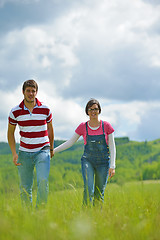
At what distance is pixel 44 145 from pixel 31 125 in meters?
0.42

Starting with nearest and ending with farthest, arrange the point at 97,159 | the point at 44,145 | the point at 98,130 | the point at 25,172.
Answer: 1. the point at 44,145
2. the point at 25,172
3. the point at 97,159
4. the point at 98,130

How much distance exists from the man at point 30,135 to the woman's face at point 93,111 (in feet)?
2.47

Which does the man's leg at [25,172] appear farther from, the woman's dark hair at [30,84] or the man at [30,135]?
the woman's dark hair at [30,84]

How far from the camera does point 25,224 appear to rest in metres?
3.02

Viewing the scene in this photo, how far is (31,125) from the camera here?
5184 mm

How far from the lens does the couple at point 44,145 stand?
Result: 507 centimetres

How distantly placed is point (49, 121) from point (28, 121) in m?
0.42

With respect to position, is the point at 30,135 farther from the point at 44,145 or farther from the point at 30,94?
the point at 30,94

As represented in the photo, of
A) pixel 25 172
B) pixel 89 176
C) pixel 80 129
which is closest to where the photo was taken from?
pixel 25 172

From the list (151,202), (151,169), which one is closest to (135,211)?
(151,202)

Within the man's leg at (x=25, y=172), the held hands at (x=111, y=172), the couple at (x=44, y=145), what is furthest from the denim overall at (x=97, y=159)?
the man's leg at (x=25, y=172)

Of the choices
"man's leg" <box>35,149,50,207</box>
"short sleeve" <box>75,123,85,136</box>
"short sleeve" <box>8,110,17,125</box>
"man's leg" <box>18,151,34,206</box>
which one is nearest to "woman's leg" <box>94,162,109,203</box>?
"short sleeve" <box>75,123,85,136</box>

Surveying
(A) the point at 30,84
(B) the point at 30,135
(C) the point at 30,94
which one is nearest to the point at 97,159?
(B) the point at 30,135

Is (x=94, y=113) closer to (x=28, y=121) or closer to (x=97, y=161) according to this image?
(x=97, y=161)
